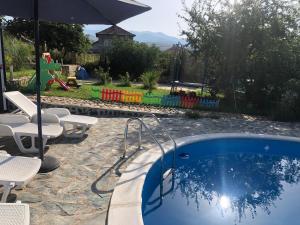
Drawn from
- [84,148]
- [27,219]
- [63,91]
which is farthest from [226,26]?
[27,219]

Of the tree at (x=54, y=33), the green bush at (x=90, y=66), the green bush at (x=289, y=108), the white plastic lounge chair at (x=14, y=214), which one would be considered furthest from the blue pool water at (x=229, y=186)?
the tree at (x=54, y=33)

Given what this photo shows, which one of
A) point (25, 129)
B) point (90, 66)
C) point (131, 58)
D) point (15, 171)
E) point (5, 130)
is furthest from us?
point (90, 66)

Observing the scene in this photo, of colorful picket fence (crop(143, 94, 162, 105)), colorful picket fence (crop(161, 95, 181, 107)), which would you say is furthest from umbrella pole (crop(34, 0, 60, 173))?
colorful picket fence (crop(161, 95, 181, 107))

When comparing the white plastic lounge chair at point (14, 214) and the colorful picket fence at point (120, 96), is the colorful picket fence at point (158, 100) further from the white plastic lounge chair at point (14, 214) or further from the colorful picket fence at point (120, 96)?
the white plastic lounge chair at point (14, 214)

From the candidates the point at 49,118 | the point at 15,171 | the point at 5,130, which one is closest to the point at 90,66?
the point at 49,118

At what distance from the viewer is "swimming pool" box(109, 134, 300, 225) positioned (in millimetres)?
5260

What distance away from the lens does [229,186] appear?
6.52 m

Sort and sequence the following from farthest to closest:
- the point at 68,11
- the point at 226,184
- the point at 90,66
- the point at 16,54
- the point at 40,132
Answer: the point at 90,66 < the point at 16,54 < the point at 226,184 < the point at 68,11 < the point at 40,132

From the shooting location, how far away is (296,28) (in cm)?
1275

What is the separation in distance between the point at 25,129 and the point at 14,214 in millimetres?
3148

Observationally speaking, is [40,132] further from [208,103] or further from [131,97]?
[208,103]

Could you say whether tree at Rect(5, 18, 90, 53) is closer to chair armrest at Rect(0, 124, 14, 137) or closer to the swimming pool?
the swimming pool

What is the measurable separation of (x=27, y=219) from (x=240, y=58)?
11735 millimetres

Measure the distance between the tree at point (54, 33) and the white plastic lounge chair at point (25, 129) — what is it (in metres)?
27.7
